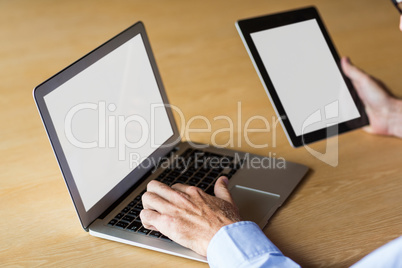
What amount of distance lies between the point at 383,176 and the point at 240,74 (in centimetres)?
62

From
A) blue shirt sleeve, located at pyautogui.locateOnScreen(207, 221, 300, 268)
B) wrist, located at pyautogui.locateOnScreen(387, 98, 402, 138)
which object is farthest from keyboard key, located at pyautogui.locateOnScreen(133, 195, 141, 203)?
wrist, located at pyautogui.locateOnScreen(387, 98, 402, 138)

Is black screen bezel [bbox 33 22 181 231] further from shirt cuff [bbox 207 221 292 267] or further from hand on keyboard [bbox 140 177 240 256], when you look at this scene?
shirt cuff [bbox 207 221 292 267]

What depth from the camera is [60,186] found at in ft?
4.04

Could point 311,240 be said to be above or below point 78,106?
below

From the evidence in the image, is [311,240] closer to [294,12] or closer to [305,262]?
[305,262]

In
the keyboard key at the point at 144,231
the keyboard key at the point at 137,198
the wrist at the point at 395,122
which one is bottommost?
the wrist at the point at 395,122

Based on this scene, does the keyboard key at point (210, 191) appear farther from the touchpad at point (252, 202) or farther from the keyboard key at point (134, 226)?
the keyboard key at point (134, 226)

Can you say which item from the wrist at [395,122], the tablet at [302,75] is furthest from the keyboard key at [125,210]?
the wrist at [395,122]

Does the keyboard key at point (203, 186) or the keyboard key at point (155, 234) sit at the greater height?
the keyboard key at point (155, 234)

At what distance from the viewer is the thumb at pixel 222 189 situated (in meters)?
1.07

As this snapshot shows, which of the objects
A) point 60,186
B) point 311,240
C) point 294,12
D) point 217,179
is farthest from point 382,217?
point 60,186

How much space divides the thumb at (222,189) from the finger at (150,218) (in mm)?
131

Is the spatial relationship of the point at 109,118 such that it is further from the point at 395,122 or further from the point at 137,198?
the point at 395,122

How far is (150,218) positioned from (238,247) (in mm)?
177
